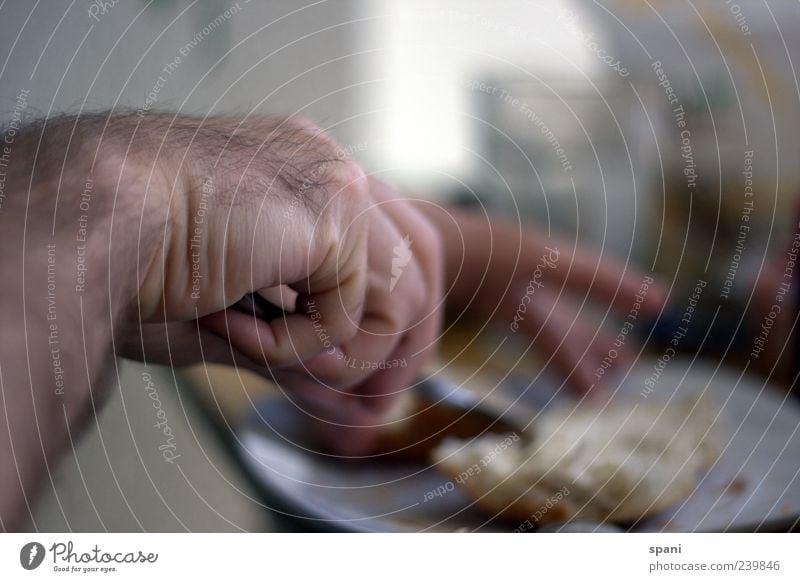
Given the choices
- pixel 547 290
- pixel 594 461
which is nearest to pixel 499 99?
pixel 547 290

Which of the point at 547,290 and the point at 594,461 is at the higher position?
the point at 547,290

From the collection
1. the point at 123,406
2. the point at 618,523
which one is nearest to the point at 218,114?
the point at 123,406

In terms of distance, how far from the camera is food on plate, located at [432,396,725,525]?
1.67ft

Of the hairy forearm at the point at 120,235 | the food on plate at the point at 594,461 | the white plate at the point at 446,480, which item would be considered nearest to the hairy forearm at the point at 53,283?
the hairy forearm at the point at 120,235

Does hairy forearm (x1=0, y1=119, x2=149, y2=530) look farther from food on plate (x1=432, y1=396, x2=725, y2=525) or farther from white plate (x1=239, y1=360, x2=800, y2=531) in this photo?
food on plate (x1=432, y1=396, x2=725, y2=525)

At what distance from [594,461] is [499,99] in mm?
247

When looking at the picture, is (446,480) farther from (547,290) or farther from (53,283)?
(53,283)

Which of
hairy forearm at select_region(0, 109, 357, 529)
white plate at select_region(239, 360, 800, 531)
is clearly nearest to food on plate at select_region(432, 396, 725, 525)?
white plate at select_region(239, 360, 800, 531)

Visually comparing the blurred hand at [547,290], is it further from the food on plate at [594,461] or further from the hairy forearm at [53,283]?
the hairy forearm at [53,283]

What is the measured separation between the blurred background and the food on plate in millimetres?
75

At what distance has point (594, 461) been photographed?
51cm

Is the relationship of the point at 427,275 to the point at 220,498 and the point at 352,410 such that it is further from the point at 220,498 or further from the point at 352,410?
the point at 220,498

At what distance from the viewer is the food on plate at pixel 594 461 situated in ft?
1.67

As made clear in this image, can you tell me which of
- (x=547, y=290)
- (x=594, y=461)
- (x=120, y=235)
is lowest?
(x=594, y=461)
